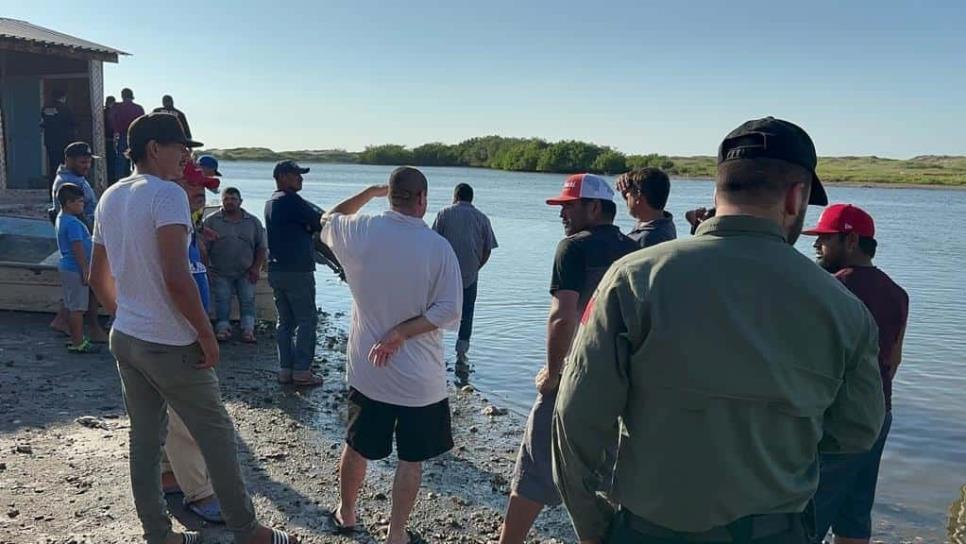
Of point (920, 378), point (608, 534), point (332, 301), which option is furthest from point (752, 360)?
point (332, 301)

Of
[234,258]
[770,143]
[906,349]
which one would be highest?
[770,143]

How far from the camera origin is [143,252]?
3.58 m

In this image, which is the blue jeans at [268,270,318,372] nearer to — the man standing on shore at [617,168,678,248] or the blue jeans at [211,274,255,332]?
the blue jeans at [211,274,255,332]

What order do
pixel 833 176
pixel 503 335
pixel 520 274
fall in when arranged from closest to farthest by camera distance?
pixel 503 335, pixel 520 274, pixel 833 176

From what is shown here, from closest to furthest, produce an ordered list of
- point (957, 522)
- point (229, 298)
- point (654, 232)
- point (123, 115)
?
point (654, 232) → point (957, 522) → point (229, 298) → point (123, 115)

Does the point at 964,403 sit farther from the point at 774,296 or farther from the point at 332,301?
the point at 332,301

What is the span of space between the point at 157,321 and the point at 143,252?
32cm

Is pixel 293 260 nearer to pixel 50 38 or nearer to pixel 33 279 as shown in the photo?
pixel 33 279

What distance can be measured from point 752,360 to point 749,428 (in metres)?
0.18

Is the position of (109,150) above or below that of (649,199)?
above

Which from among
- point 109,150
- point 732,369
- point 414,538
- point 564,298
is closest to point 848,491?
point 564,298

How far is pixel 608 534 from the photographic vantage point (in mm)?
2270

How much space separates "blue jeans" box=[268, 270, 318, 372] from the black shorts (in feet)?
11.4

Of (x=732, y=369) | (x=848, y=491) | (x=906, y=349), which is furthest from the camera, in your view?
(x=906, y=349)
